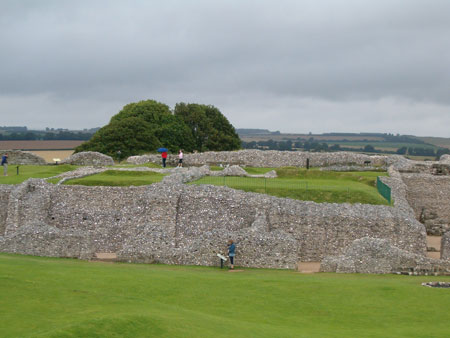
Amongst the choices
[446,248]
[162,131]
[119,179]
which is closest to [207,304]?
[446,248]

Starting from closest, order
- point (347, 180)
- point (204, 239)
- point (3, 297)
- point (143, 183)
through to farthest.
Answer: point (3, 297) < point (204, 239) < point (143, 183) < point (347, 180)

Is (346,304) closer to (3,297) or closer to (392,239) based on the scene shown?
(3,297)

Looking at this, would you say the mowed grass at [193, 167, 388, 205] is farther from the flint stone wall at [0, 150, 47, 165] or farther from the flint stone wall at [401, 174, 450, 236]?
the flint stone wall at [0, 150, 47, 165]

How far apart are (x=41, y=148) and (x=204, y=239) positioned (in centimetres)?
11192

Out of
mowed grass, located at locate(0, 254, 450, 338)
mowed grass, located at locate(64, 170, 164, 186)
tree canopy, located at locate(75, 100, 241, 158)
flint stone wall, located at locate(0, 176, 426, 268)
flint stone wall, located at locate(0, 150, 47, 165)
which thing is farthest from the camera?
tree canopy, located at locate(75, 100, 241, 158)

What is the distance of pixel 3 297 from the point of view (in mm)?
14797

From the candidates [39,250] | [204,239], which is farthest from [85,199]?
[204,239]

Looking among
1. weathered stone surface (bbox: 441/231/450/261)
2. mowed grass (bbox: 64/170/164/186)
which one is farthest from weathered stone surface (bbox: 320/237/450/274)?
mowed grass (bbox: 64/170/164/186)

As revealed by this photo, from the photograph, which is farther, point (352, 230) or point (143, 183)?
point (143, 183)

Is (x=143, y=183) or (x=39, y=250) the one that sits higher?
(x=143, y=183)

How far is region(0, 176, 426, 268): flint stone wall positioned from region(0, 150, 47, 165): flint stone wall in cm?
2522

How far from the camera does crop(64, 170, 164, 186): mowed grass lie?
36125 millimetres

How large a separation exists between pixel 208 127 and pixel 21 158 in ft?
120

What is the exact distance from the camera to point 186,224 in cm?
3122
